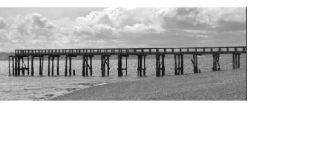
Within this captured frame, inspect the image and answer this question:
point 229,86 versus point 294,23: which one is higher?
point 294,23
